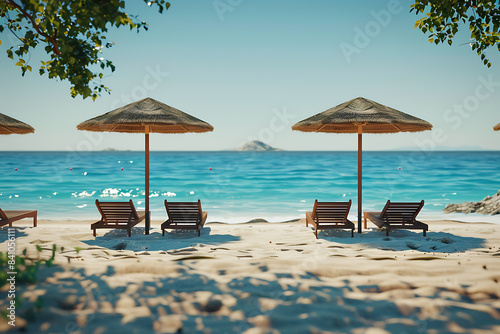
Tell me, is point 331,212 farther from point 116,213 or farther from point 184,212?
point 116,213

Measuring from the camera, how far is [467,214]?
37.7 ft

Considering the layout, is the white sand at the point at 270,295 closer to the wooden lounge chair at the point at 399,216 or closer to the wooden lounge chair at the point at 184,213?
the wooden lounge chair at the point at 184,213

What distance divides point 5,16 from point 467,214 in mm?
14037

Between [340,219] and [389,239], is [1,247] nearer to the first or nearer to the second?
[340,219]

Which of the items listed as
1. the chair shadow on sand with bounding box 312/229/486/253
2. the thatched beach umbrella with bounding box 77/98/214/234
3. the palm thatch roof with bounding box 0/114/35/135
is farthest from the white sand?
the palm thatch roof with bounding box 0/114/35/135

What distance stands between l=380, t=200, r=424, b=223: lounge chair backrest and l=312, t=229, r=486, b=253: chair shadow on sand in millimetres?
362

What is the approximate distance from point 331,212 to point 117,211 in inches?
175

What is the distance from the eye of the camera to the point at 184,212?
6723 mm

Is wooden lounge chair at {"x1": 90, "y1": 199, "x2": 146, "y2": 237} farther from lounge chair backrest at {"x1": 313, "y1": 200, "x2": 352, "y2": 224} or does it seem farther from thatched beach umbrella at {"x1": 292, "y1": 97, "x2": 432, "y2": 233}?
thatched beach umbrella at {"x1": 292, "y1": 97, "x2": 432, "y2": 233}

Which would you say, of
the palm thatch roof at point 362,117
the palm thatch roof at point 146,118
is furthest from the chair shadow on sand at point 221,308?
the palm thatch roof at point 362,117

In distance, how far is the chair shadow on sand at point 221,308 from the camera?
2.37 metres

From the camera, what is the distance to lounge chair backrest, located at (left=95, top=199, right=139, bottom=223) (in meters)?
6.61

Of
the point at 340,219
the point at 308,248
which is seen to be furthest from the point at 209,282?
the point at 340,219

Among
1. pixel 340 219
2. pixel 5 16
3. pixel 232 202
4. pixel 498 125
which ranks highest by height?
pixel 5 16
